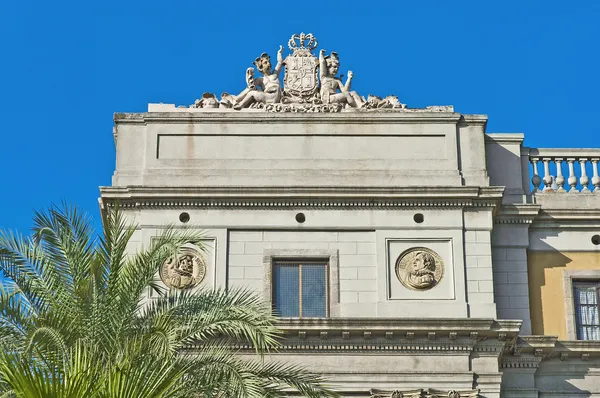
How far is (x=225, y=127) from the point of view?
3541 centimetres

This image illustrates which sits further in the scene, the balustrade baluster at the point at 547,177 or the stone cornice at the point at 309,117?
the balustrade baluster at the point at 547,177

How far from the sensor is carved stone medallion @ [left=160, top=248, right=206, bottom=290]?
33719mm

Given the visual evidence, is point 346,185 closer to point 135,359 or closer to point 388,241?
point 388,241

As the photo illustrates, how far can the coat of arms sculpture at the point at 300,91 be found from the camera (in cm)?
3584

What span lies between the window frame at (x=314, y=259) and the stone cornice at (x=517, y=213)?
4088mm

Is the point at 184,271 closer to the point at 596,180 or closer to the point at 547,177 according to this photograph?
the point at 547,177

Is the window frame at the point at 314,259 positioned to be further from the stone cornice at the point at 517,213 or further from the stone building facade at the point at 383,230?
the stone cornice at the point at 517,213

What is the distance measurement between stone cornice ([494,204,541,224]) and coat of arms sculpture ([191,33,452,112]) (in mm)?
2707

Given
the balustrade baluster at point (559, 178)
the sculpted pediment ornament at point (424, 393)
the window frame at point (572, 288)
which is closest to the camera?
the sculpted pediment ornament at point (424, 393)

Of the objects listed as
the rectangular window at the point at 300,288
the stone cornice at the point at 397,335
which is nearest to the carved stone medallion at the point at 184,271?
the rectangular window at the point at 300,288

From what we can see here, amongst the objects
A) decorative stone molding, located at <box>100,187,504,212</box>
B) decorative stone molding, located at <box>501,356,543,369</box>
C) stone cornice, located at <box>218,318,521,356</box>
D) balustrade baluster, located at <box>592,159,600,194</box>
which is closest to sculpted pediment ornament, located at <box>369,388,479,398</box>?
stone cornice, located at <box>218,318,521,356</box>

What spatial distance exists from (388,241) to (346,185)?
157 cm

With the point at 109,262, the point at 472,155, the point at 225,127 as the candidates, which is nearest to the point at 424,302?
the point at 472,155

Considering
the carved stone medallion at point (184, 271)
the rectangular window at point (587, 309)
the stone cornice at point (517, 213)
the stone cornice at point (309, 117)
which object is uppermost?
the stone cornice at point (309, 117)
